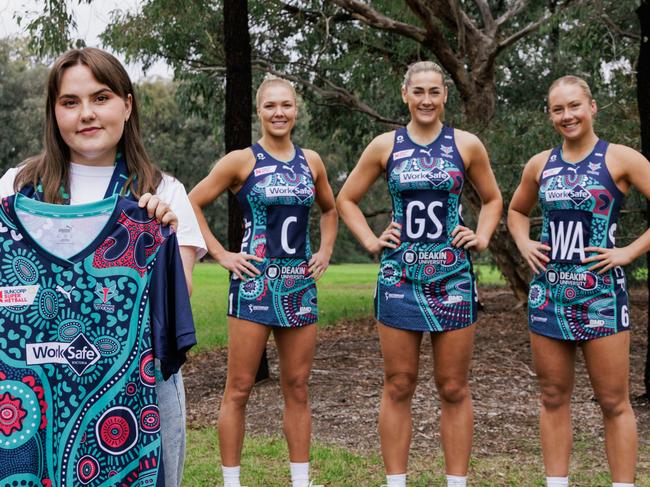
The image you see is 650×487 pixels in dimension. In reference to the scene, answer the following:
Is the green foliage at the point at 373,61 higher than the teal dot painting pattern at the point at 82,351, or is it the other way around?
the green foliage at the point at 373,61

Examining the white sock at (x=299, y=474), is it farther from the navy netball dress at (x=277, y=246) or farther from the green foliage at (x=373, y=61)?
the green foliage at (x=373, y=61)

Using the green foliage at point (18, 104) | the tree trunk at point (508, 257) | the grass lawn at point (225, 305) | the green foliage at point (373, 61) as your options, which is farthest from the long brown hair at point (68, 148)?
the green foliage at point (18, 104)

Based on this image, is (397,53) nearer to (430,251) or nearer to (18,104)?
(430,251)

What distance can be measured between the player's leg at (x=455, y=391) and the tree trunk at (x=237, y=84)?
3.83 meters

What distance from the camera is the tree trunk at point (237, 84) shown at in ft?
25.7

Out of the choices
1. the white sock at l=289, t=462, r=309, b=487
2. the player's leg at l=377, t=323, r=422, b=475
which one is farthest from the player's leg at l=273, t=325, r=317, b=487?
the player's leg at l=377, t=323, r=422, b=475

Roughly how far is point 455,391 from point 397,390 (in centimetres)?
32

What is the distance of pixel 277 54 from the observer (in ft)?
45.4

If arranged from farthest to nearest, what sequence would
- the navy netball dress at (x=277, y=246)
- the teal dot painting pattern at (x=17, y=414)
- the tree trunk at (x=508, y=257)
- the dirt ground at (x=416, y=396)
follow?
the tree trunk at (x=508, y=257)
the dirt ground at (x=416, y=396)
the navy netball dress at (x=277, y=246)
the teal dot painting pattern at (x=17, y=414)

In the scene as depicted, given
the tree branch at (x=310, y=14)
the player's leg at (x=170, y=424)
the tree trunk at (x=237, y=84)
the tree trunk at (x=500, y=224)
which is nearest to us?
the player's leg at (x=170, y=424)

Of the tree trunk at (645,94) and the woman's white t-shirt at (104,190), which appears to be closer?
the woman's white t-shirt at (104,190)

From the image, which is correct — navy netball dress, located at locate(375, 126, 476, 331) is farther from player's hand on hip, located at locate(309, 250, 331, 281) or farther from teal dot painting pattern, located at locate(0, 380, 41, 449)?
teal dot painting pattern, located at locate(0, 380, 41, 449)

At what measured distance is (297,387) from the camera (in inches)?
184

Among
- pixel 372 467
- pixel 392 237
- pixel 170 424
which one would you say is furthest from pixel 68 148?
pixel 372 467
